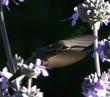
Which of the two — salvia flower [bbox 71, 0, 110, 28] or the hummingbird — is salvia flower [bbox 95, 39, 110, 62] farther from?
salvia flower [bbox 71, 0, 110, 28]

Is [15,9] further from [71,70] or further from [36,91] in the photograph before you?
[36,91]

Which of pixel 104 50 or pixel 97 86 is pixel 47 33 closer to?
pixel 104 50

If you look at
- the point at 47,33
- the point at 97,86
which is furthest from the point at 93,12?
the point at 47,33

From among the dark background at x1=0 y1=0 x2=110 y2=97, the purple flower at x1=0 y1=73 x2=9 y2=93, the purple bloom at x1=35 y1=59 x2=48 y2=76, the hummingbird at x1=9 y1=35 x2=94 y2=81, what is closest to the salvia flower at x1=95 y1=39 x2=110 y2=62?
the hummingbird at x1=9 y1=35 x2=94 y2=81

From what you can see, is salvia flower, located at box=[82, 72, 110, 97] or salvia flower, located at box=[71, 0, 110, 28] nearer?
salvia flower, located at box=[82, 72, 110, 97]

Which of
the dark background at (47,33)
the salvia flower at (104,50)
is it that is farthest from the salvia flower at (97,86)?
the dark background at (47,33)

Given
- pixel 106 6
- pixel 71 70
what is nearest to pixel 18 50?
pixel 71 70
